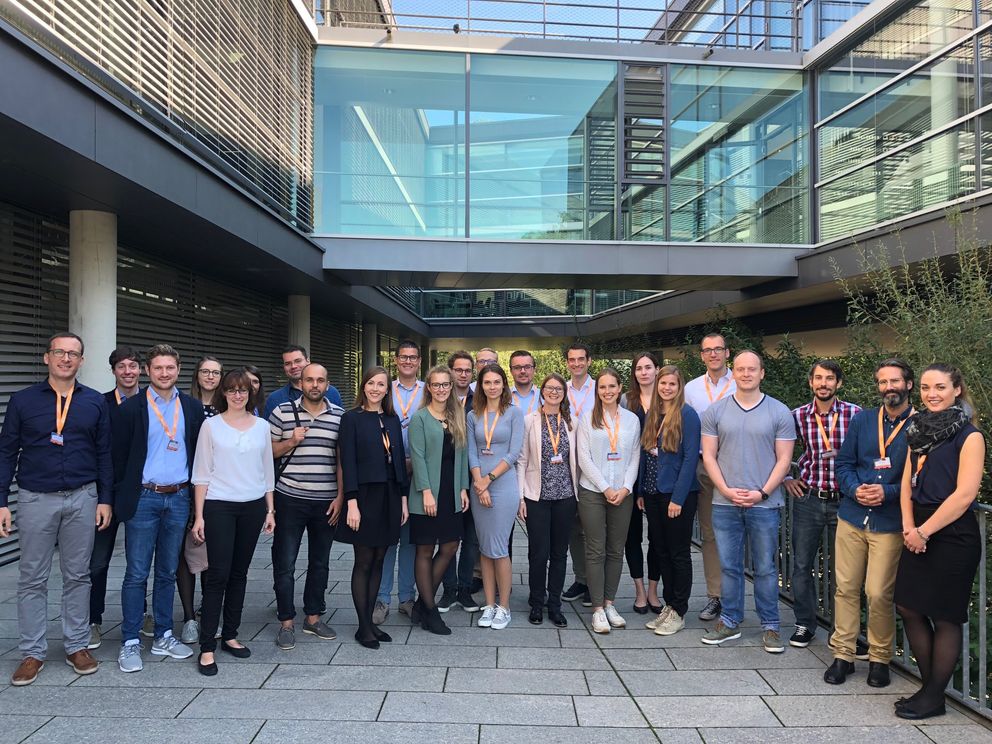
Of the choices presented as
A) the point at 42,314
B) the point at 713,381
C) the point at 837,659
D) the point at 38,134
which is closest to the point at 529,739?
the point at 837,659

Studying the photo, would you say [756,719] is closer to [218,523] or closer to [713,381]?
[713,381]

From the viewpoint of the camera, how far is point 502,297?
84.5 ft

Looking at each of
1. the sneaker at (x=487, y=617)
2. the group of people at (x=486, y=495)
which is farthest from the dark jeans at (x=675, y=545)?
the sneaker at (x=487, y=617)

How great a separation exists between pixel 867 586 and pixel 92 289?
703 centimetres

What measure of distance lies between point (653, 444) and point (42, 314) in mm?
6036

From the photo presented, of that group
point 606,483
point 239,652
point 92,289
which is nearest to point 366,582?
point 239,652

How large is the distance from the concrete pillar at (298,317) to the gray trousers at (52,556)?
1022cm

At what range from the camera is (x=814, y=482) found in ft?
14.5

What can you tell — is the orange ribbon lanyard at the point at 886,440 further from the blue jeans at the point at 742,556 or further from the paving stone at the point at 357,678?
the paving stone at the point at 357,678

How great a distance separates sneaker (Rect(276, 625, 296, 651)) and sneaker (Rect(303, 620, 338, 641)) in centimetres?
19

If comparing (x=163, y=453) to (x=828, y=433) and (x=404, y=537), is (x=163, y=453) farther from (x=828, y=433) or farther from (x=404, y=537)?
(x=828, y=433)

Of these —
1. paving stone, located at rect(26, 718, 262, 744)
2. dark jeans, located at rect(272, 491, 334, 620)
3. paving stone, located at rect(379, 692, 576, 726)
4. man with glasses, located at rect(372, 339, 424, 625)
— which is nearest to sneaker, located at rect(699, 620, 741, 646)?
paving stone, located at rect(379, 692, 576, 726)

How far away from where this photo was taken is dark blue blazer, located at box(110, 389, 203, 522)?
409cm

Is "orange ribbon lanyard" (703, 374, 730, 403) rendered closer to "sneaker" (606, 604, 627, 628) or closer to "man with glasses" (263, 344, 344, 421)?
"sneaker" (606, 604, 627, 628)
